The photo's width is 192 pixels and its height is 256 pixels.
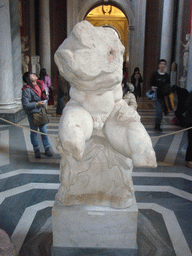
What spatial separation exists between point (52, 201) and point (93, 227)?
4.09ft

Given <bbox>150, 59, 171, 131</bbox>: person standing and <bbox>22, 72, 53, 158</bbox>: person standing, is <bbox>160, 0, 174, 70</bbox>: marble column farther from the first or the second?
<bbox>22, 72, 53, 158</bbox>: person standing

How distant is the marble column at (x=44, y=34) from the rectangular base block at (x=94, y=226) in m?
10.9

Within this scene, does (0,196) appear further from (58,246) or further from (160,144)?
(160,144)

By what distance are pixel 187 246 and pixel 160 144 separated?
3.38 metres

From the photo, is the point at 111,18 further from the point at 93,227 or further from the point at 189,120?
the point at 93,227

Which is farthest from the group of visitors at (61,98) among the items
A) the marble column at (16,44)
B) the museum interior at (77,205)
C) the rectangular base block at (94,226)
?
→ the marble column at (16,44)

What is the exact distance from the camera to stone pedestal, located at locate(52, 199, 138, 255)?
7.64 feet

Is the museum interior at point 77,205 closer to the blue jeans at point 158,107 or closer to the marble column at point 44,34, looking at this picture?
the blue jeans at point 158,107

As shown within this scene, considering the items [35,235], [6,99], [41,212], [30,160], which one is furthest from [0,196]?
[6,99]

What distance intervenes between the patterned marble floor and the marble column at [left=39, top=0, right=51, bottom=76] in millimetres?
7568

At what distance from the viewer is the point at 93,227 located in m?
2.38

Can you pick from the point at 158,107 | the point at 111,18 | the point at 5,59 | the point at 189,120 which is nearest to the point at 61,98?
the point at 5,59

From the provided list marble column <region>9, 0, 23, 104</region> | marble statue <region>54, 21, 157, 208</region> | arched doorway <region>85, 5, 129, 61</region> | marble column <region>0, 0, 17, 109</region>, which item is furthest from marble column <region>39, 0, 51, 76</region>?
arched doorway <region>85, 5, 129, 61</region>

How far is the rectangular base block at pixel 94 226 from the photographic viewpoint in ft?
7.64
